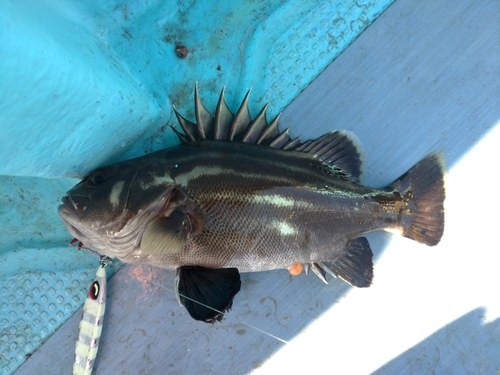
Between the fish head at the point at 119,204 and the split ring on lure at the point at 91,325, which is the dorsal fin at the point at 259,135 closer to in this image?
the fish head at the point at 119,204

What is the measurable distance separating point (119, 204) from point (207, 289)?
2.09ft

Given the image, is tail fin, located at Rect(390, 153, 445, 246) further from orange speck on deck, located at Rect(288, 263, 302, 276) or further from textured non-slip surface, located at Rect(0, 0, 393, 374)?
textured non-slip surface, located at Rect(0, 0, 393, 374)

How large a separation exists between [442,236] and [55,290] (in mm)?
2577

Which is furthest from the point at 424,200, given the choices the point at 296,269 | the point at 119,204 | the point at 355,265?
the point at 119,204

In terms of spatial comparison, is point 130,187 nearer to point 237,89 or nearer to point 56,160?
point 56,160

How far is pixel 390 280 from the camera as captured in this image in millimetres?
2143

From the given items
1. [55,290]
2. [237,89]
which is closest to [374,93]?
[237,89]

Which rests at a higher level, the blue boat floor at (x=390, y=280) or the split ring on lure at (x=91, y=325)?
the blue boat floor at (x=390, y=280)

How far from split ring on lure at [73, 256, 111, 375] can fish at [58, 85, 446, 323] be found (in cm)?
51

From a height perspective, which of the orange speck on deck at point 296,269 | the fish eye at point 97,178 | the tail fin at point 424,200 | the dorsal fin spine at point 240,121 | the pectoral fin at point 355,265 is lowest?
the fish eye at point 97,178

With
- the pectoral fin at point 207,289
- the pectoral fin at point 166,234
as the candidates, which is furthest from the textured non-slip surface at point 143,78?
the pectoral fin at point 207,289

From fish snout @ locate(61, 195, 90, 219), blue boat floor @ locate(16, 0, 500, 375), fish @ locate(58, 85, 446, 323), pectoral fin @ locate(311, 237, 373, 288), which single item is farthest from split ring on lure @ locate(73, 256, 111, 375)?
pectoral fin @ locate(311, 237, 373, 288)

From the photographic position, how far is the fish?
62.6 inches

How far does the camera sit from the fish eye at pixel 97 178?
5.31 feet
